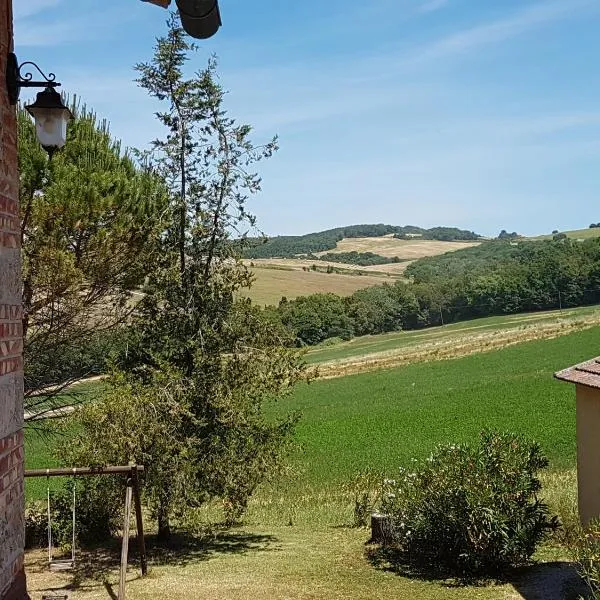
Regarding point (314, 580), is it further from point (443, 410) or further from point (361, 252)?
point (361, 252)

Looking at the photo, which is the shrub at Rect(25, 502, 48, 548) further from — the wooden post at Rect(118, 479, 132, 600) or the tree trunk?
the wooden post at Rect(118, 479, 132, 600)

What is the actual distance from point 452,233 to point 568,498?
179 meters

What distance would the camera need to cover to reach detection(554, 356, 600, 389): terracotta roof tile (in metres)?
9.09

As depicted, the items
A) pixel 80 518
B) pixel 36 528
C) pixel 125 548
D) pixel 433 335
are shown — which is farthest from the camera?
pixel 433 335

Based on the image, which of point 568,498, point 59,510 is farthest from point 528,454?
point 59,510

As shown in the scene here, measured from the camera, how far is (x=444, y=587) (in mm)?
9672

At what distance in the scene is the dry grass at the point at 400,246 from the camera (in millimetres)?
145625

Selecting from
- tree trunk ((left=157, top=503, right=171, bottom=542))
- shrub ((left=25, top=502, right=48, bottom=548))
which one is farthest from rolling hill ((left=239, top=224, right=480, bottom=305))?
tree trunk ((left=157, top=503, right=171, bottom=542))

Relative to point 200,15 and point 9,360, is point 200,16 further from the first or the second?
point 9,360

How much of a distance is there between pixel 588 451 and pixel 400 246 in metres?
148

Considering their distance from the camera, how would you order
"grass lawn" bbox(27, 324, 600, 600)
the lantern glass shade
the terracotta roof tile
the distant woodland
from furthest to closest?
the distant woodland < "grass lawn" bbox(27, 324, 600, 600) < the terracotta roof tile < the lantern glass shade

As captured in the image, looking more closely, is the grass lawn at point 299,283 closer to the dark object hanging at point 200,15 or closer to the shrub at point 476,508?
the shrub at point 476,508

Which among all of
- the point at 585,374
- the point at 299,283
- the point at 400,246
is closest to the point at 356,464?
the point at 585,374

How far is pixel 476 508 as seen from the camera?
385 inches
